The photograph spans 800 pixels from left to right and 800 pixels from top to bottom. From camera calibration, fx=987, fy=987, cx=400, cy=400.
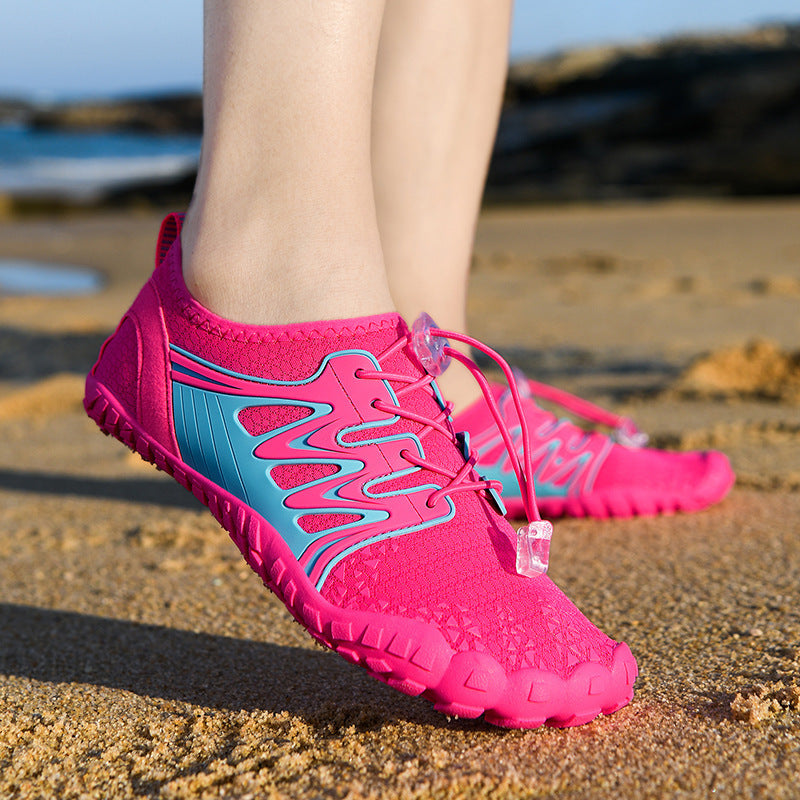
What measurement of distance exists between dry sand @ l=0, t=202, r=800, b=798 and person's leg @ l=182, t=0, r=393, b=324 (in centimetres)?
38

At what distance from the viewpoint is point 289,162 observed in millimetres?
984

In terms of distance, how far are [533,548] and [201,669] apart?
0.37 metres

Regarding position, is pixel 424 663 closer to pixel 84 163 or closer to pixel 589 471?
pixel 589 471

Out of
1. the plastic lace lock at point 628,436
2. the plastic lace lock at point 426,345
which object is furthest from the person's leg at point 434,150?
the plastic lace lock at point 426,345

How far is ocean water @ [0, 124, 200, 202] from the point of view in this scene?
56.3ft

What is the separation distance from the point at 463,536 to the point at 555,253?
18.1 feet

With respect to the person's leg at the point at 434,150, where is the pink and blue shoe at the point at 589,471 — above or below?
below

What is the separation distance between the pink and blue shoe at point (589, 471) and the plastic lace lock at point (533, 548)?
59 cm

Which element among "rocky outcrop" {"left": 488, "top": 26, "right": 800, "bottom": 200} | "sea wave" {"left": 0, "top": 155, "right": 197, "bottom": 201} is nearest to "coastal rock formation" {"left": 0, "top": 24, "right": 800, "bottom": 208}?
"rocky outcrop" {"left": 488, "top": 26, "right": 800, "bottom": 200}

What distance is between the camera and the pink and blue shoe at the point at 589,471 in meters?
1.52

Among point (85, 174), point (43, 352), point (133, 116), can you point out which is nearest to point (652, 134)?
point (43, 352)

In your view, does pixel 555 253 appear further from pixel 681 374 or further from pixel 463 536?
pixel 463 536

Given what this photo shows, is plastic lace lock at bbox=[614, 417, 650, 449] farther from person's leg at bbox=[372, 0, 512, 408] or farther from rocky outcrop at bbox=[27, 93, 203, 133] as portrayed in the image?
rocky outcrop at bbox=[27, 93, 203, 133]

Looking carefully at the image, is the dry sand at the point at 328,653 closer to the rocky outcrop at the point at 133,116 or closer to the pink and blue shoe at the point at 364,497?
the pink and blue shoe at the point at 364,497
